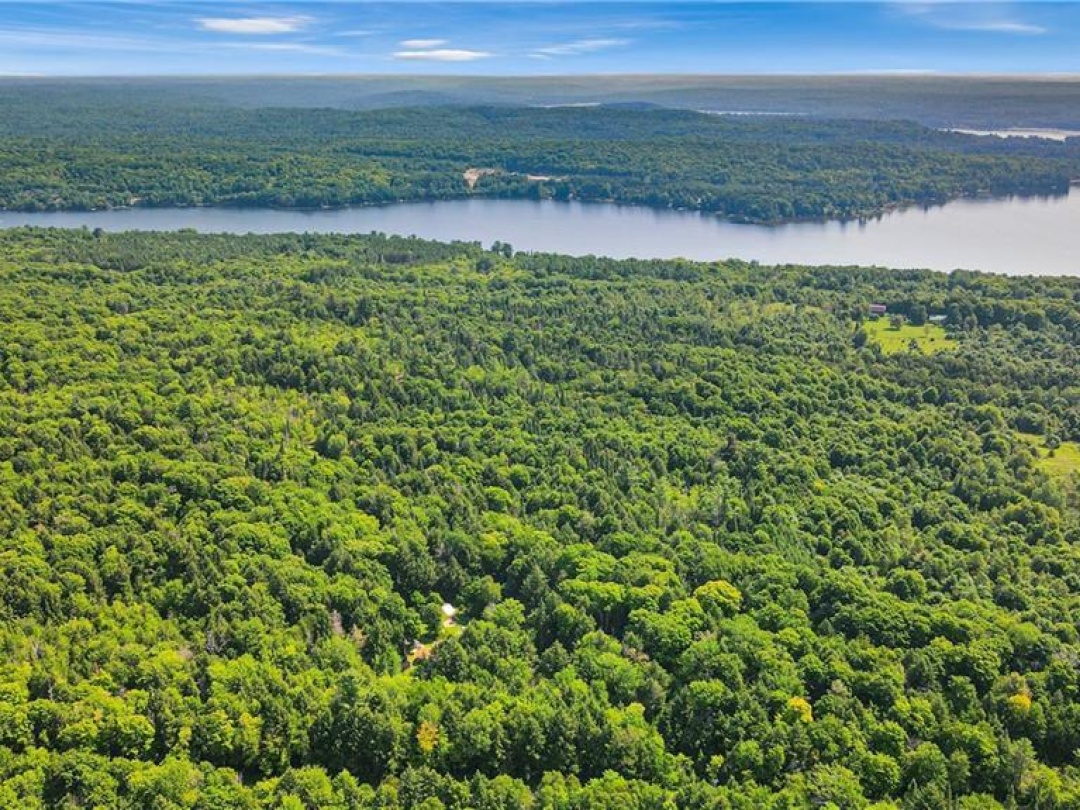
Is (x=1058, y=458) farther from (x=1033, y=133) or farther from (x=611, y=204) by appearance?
(x=1033, y=133)

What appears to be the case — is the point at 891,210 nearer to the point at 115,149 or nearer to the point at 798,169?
the point at 798,169

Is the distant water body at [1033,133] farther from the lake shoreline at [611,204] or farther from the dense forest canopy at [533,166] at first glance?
the lake shoreline at [611,204]

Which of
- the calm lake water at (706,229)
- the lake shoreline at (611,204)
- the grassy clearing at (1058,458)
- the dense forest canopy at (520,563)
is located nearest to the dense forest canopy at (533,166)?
the lake shoreline at (611,204)

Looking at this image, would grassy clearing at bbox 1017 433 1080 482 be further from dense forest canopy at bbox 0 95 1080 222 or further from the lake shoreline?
dense forest canopy at bbox 0 95 1080 222

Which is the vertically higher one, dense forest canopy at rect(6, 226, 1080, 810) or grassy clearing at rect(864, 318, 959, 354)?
grassy clearing at rect(864, 318, 959, 354)

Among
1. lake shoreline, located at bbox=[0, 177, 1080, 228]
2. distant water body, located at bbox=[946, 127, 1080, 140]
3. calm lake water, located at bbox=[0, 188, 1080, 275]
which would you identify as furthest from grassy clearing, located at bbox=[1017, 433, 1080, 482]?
distant water body, located at bbox=[946, 127, 1080, 140]

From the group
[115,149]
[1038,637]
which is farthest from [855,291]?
[115,149]
